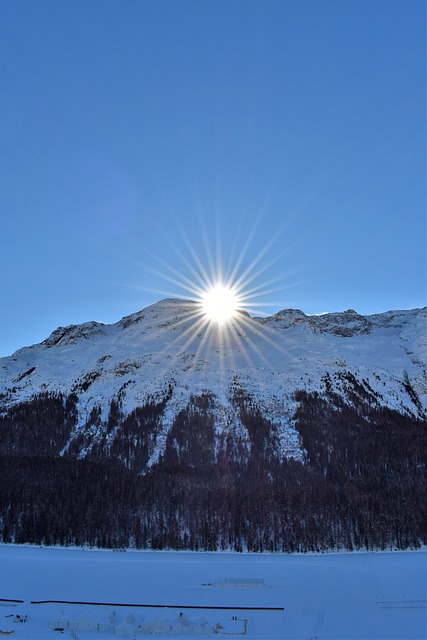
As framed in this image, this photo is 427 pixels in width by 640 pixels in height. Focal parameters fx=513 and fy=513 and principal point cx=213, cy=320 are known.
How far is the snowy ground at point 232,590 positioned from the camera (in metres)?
62.2

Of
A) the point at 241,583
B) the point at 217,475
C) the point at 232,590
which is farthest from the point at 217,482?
the point at 232,590

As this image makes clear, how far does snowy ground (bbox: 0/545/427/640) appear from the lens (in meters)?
62.2

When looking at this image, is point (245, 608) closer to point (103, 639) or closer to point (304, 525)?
point (103, 639)

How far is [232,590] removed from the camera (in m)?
80.5

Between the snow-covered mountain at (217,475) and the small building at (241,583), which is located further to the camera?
the snow-covered mountain at (217,475)

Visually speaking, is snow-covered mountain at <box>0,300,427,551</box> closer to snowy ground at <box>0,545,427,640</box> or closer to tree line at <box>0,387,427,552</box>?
tree line at <box>0,387,427,552</box>

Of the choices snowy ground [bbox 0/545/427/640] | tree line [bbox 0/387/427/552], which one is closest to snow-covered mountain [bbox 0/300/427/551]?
tree line [bbox 0/387/427/552]

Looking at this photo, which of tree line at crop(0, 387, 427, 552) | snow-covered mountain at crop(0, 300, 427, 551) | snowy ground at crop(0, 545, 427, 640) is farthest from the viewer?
snow-covered mountain at crop(0, 300, 427, 551)

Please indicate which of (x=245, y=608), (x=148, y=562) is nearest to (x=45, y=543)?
(x=148, y=562)

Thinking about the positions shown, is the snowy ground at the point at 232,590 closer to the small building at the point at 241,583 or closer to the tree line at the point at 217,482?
the small building at the point at 241,583

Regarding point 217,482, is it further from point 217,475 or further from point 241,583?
point 241,583

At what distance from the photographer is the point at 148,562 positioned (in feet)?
357

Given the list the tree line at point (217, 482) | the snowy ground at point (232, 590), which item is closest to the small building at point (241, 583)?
the snowy ground at point (232, 590)

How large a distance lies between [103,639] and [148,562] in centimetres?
5495
